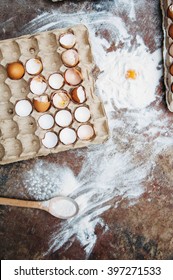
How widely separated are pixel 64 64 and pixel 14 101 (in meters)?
0.27

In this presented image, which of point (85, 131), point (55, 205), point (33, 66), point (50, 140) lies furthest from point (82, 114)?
point (55, 205)

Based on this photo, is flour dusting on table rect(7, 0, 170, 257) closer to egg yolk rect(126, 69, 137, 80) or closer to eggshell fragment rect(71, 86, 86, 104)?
egg yolk rect(126, 69, 137, 80)

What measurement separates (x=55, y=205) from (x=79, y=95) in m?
0.54

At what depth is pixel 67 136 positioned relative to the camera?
7.57 ft

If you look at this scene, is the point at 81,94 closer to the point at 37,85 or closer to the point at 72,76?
the point at 72,76

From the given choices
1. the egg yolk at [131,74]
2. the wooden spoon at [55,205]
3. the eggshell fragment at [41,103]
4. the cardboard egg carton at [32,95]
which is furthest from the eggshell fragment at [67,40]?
the wooden spoon at [55,205]

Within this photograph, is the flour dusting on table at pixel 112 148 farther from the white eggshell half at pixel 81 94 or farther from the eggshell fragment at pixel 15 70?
the eggshell fragment at pixel 15 70

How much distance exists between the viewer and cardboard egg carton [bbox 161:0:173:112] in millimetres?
2367

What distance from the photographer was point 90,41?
2330 millimetres

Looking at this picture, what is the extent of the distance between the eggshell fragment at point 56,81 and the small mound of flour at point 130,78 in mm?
241

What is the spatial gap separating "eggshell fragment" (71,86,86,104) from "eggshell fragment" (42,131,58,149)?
0.18 metres
